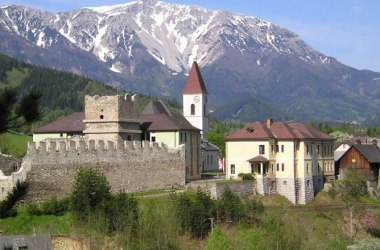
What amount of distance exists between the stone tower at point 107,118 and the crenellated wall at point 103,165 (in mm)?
2720

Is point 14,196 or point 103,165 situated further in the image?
point 103,165

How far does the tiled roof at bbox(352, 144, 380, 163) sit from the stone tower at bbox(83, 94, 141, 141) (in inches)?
1337

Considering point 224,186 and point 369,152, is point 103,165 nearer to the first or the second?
point 224,186

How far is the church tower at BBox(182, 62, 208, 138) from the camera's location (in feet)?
330

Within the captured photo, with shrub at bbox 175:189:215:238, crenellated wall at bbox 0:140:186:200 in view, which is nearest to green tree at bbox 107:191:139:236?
shrub at bbox 175:189:215:238

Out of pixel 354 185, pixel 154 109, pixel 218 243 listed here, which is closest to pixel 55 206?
pixel 218 243

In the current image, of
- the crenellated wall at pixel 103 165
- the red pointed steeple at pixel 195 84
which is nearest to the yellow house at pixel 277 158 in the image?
the crenellated wall at pixel 103 165

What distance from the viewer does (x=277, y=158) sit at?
7300 centimetres

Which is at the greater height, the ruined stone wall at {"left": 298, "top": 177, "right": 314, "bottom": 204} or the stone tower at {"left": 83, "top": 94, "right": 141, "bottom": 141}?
the stone tower at {"left": 83, "top": 94, "right": 141, "bottom": 141}

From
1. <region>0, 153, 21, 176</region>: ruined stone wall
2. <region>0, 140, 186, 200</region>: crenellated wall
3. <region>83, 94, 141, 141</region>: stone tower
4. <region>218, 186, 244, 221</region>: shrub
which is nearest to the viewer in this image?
<region>0, 140, 186, 200</region>: crenellated wall

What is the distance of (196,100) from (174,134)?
3190 cm

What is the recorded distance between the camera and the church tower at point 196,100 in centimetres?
10044

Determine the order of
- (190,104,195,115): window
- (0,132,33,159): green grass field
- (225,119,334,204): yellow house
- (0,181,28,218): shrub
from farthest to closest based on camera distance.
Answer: (190,104,195,115): window → (0,132,33,159): green grass field → (225,119,334,204): yellow house → (0,181,28,218): shrub

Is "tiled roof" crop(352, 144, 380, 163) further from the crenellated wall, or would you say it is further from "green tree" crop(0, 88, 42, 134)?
"green tree" crop(0, 88, 42, 134)
